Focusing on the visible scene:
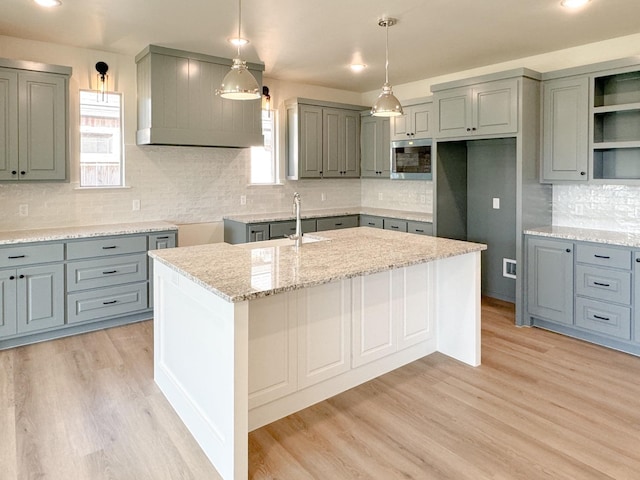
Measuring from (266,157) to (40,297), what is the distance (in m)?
3.03

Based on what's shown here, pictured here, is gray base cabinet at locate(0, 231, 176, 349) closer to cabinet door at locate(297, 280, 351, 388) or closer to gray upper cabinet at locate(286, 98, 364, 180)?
gray upper cabinet at locate(286, 98, 364, 180)

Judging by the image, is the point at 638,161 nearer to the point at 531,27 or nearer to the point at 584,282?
the point at 584,282

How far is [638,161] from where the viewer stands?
392 cm

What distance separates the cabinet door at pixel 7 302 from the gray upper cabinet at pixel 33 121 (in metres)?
0.85

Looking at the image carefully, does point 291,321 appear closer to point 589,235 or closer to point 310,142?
point 589,235

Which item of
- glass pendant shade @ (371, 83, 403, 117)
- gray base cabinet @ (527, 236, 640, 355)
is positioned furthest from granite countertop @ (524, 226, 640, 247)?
glass pendant shade @ (371, 83, 403, 117)

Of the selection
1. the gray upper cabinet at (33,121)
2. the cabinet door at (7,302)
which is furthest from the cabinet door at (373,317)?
the gray upper cabinet at (33,121)

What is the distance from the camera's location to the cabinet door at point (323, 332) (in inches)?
105

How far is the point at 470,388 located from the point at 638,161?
256 centimetres

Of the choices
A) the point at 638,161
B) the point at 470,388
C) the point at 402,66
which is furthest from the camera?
the point at 402,66

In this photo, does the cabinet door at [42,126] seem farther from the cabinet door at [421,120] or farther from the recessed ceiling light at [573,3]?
the recessed ceiling light at [573,3]

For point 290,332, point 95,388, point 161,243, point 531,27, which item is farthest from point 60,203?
point 531,27

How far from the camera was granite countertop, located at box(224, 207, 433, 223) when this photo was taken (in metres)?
5.18

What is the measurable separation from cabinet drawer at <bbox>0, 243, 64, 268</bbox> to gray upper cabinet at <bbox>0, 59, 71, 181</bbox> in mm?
639
